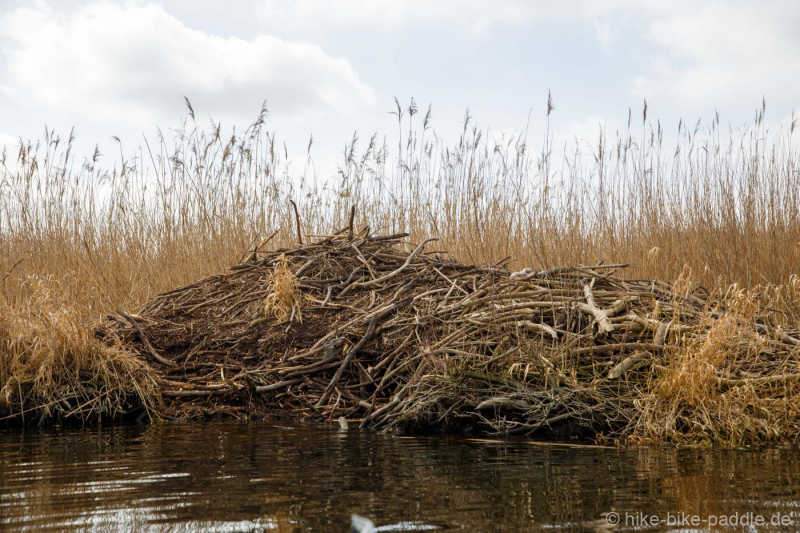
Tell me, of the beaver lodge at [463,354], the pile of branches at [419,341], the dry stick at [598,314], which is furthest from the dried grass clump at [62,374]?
the dry stick at [598,314]

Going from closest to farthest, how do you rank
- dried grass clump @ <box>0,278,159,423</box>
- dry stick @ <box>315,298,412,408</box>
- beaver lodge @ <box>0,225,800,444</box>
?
beaver lodge @ <box>0,225,800,444</box> < dried grass clump @ <box>0,278,159,423</box> < dry stick @ <box>315,298,412,408</box>

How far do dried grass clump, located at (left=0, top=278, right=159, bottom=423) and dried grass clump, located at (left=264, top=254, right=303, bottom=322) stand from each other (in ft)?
3.93

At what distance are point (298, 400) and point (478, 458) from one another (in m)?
1.98

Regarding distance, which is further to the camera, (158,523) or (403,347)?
(403,347)

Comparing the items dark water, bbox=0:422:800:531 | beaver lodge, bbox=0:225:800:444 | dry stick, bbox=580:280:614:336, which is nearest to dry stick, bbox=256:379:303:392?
beaver lodge, bbox=0:225:800:444

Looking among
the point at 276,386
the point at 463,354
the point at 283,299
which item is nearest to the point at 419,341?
the point at 463,354

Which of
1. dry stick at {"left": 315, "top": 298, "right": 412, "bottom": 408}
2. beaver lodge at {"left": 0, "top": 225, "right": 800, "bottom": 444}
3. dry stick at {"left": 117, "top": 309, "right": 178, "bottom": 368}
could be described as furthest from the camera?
dry stick at {"left": 117, "top": 309, "right": 178, "bottom": 368}

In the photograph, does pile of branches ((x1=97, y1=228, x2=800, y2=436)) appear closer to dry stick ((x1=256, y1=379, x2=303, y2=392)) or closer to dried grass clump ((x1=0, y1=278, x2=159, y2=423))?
dry stick ((x1=256, y1=379, x2=303, y2=392))

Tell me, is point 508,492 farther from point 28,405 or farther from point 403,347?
point 28,405

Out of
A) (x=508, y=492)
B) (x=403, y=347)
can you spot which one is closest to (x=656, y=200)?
(x=403, y=347)

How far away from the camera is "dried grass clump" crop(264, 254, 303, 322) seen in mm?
5781

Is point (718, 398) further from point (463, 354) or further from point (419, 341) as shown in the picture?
point (419, 341)

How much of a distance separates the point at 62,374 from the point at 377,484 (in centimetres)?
300

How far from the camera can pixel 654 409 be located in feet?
12.7
